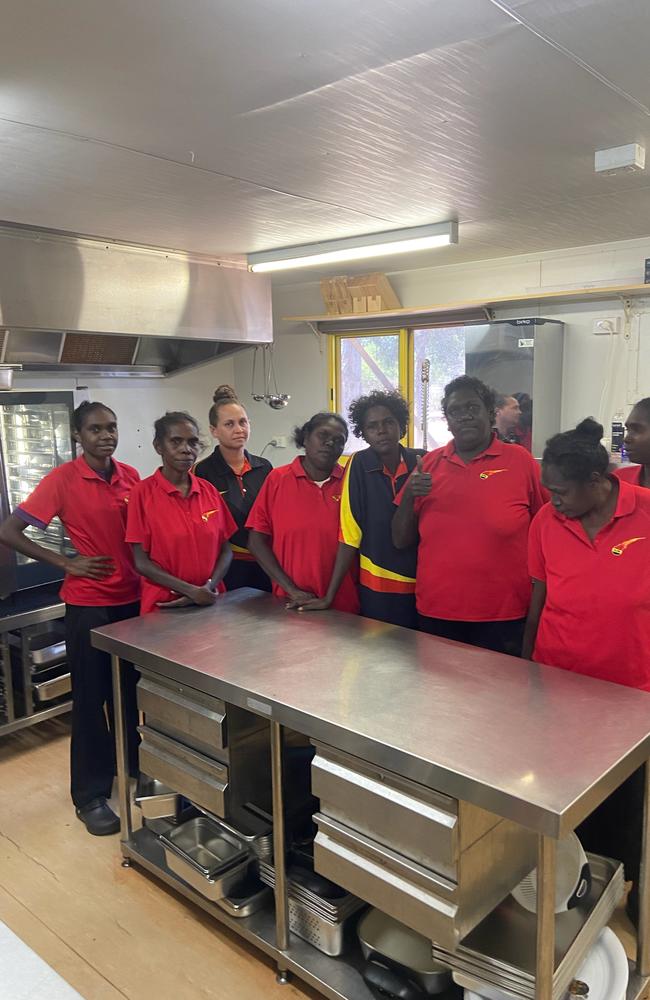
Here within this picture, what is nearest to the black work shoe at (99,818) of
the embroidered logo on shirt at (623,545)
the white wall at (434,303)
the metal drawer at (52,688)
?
the metal drawer at (52,688)

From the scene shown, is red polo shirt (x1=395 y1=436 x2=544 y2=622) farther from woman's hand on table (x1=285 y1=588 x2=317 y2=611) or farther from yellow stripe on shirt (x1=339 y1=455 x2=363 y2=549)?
woman's hand on table (x1=285 y1=588 x2=317 y2=611)

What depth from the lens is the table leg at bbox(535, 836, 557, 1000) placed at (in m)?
1.37

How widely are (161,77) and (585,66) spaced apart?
0.98m

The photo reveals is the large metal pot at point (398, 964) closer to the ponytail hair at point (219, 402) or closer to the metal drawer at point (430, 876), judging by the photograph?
the metal drawer at point (430, 876)

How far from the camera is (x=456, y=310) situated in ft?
15.3

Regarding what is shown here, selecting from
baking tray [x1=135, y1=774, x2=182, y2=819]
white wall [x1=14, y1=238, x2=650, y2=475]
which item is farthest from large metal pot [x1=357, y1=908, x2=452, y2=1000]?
white wall [x1=14, y1=238, x2=650, y2=475]

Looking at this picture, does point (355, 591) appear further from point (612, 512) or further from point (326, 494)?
point (612, 512)

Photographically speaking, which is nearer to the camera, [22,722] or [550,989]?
[550,989]

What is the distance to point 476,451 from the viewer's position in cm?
235

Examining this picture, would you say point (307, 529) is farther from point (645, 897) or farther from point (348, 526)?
point (645, 897)

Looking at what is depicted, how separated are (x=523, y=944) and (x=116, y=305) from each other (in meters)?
3.12

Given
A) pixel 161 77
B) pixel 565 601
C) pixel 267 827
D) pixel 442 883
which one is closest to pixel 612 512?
pixel 565 601

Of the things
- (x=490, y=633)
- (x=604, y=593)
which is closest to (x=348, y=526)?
(x=490, y=633)

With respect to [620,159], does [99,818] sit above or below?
below
